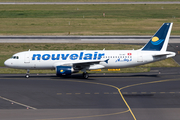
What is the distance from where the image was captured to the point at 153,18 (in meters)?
118

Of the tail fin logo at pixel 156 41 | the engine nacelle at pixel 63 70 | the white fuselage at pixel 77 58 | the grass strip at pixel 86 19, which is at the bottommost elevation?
the engine nacelle at pixel 63 70

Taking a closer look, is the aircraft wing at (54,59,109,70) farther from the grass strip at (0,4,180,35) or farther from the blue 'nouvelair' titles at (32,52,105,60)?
the grass strip at (0,4,180,35)

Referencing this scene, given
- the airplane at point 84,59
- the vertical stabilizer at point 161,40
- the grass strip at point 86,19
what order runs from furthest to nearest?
the grass strip at point 86,19, the vertical stabilizer at point 161,40, the airplane at point 84,59

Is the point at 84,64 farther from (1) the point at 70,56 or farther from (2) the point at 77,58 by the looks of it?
(1) the point at 70,56

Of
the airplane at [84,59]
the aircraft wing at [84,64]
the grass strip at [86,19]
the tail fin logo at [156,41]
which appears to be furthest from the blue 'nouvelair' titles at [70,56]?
the grass strip at [86,19]

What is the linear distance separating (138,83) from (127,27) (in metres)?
62.1

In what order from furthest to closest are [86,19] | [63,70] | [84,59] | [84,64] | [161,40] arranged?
[86,19], [161,40], [84,59], [84,64], [63,70]

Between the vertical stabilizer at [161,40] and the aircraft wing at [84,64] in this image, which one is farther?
→ the vertical stabilizer at [161,40]

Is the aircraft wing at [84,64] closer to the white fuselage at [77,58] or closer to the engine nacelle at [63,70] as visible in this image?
the white fuselage at [77,58]

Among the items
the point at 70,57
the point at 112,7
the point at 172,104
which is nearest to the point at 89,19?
the point at 112,7

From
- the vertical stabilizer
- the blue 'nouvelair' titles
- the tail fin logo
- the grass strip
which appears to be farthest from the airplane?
the grass strip

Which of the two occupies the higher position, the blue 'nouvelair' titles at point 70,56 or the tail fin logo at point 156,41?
the tail fin logo at point 156,41

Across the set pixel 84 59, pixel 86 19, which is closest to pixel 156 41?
pixel 84 59

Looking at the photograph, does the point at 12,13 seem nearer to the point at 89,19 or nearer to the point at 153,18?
the point at 89,19
